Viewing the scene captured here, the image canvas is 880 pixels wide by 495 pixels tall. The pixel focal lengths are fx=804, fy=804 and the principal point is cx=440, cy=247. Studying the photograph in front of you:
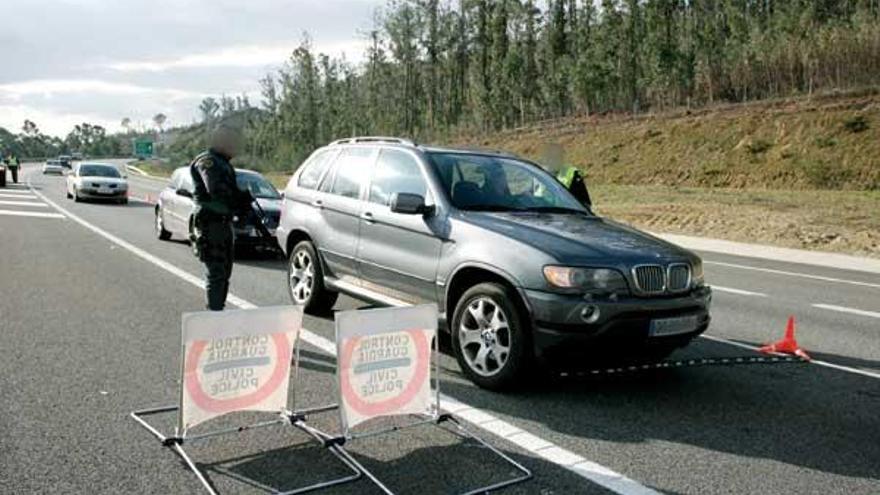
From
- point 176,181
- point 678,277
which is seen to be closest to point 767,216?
point 176,181

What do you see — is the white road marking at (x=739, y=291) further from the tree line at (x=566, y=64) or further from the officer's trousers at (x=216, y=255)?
the tree line at (x=566, y=64)

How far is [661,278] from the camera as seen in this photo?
5.61m

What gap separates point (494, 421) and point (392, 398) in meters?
0.79

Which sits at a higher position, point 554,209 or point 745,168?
point 745,168

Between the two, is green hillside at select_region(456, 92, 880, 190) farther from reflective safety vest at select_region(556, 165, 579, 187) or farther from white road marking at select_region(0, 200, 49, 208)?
white road marking at select_region(0, 200, 49, 208)

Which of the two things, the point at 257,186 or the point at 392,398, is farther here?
the point at 257,186

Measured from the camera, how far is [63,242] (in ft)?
48.9

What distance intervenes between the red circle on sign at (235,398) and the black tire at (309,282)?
131 inches

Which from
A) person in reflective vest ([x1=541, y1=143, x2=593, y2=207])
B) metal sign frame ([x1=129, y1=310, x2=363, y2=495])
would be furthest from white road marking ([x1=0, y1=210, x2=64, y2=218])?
metal sign frame ([x1=129, y1=310, x2=363, y2=495])

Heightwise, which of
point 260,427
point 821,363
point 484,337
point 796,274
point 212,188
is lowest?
point 796,274

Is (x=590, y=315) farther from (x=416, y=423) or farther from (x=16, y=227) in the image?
(x=16, y=227)

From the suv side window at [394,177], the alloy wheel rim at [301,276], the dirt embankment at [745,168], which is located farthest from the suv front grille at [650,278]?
the dirt embankment at [745,168]

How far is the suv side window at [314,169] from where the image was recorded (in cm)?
829

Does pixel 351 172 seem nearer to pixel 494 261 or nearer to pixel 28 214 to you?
pixel 494 261
